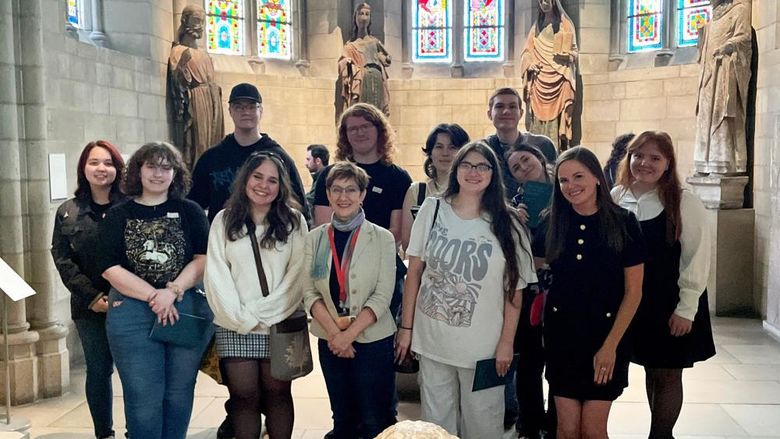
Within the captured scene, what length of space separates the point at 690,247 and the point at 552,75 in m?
6.22

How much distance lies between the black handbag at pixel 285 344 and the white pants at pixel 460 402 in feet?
1.67

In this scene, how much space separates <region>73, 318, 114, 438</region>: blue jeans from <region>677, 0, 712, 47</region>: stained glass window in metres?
8.16

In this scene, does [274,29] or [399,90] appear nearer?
[274,29]

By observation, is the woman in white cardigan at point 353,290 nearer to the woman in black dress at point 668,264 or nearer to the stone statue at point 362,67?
the woman in black dress at point 668,264

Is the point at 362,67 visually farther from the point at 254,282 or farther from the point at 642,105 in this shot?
the point at 254,282

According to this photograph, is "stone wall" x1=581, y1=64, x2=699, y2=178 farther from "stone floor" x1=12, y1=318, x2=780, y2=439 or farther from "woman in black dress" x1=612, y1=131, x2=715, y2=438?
"woman in black dress" x1=612, y1=131, x2=715, y2=438

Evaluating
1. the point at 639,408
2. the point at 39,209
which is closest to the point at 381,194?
the point at 639,408

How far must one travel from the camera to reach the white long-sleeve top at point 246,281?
291 centimetres

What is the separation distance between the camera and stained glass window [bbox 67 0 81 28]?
695 cm

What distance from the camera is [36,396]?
4617 mm

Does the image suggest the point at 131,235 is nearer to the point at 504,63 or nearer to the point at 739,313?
the point at 739,313

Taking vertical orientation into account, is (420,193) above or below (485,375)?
above

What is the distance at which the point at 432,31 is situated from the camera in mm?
10711

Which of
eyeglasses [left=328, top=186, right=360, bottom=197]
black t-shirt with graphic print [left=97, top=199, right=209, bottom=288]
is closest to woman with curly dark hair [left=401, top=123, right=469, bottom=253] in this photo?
eyeglasses [left=328, top=186, right=360, bottom=197]
